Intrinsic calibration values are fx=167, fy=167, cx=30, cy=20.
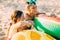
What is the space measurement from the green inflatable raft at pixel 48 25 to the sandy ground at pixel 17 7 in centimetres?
33

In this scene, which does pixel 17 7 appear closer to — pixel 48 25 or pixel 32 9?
pixel 32 9

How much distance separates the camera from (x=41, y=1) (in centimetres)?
198

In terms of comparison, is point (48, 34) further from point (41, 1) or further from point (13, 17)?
point (41, 1)

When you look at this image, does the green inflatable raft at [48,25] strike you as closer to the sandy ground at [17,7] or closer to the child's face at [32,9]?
the child's face at [32,9]

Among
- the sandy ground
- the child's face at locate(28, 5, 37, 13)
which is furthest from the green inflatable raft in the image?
the sandy ground

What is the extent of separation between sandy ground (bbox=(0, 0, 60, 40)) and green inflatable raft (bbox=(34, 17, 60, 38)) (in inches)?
13.1

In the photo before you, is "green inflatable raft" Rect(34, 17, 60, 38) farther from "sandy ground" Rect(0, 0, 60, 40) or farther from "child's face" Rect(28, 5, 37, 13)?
"sandy ground" Rect(0, 0, 60, 40)

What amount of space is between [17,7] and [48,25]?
64cm

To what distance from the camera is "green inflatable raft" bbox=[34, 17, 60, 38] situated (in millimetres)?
1103

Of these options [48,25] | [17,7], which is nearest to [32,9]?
[48,25]

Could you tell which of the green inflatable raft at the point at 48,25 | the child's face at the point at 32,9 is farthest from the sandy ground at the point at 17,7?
the green inflatable raft at the point at 48,25

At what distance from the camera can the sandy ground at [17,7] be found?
5.02 feet

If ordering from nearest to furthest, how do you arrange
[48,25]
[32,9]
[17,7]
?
1. [48,25]
2. [32,9]
3. [17,7]

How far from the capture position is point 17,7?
1.73 metres
